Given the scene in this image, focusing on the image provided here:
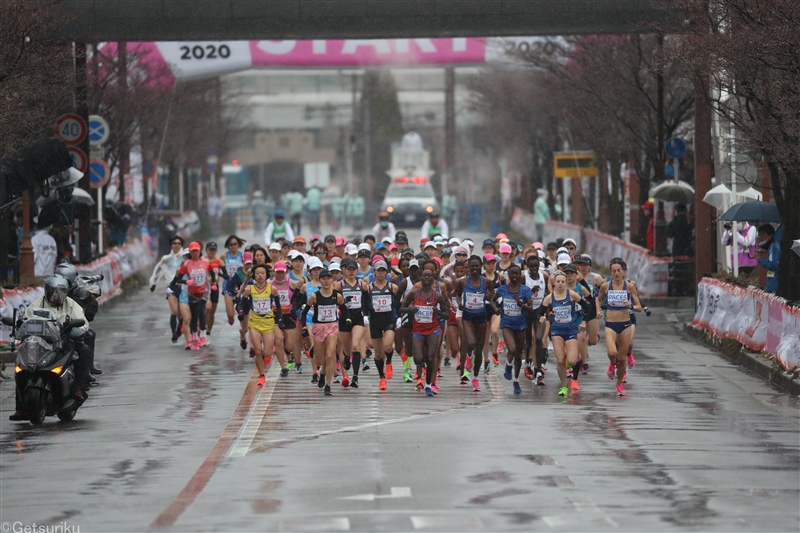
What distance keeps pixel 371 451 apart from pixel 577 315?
5977mm

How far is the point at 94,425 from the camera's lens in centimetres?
1582

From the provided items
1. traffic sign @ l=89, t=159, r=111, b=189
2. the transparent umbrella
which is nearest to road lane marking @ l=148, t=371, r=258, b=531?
traffic sign @ l=89, t=159, r=111, b=189

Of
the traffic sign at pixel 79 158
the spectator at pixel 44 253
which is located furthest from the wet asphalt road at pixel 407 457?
the traffic sign at pixel 79 158

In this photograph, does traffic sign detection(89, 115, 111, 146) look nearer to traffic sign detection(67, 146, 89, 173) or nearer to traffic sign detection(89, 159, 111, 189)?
traffic sign detection(89, 159, 111, 189)

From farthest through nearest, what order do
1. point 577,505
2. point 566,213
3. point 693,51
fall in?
point 566,213 → point 693,51 → point 577,505

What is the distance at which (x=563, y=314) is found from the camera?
1827 centimetres

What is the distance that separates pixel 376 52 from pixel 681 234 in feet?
58.5

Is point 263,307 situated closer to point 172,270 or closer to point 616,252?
point 172,270

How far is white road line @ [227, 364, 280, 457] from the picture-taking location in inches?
541

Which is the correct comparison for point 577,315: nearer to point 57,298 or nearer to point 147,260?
point 57,298

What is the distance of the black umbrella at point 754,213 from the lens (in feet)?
83.8

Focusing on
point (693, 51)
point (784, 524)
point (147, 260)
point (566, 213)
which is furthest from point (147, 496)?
point (566, 213)

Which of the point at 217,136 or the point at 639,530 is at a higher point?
the point at 217,136

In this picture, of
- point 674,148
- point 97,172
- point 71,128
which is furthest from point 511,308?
point 97,172
